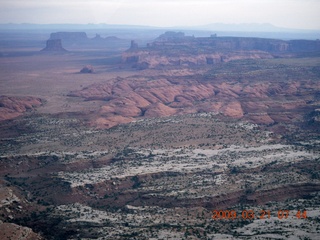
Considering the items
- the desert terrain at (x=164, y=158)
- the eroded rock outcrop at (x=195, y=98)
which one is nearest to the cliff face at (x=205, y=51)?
the desert terrain at (x=164, y=158)

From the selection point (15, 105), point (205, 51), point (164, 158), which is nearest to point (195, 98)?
point (15, 105)

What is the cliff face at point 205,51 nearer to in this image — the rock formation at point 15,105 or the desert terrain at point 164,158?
the desert terrain at point 164,158

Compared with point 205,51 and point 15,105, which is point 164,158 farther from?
point 205,51

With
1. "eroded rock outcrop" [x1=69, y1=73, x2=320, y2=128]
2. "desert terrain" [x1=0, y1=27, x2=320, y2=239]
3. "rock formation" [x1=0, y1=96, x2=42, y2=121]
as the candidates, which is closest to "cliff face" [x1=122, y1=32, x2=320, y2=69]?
"desert terrain" [x1=0, y1=27, x2=320, y2=239]

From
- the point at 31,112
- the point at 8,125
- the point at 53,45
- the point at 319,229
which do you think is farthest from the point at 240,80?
the point at 53,45

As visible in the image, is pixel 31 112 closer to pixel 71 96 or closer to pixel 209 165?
pixel 71 96

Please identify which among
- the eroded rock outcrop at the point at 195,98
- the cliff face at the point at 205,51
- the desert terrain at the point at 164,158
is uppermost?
the cliff face at the point at 205,51
